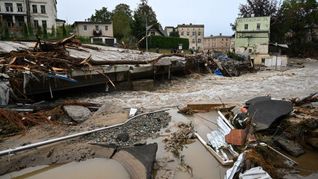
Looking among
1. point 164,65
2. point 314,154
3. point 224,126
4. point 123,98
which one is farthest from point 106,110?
point 164,65

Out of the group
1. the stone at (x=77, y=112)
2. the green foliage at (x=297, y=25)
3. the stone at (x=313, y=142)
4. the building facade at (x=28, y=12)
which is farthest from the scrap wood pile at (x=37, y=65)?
the green foliage at (x=297, y=25)

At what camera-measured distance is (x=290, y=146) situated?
18.4ft

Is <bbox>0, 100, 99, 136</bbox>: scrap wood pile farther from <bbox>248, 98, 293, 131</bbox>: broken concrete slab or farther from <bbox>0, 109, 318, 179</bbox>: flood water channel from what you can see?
<bbox>248, 98, 293, 131</bbox>: broken concrete slab

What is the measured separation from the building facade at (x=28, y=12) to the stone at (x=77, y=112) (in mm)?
33100

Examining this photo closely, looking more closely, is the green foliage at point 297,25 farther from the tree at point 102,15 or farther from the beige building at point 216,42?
the tree at point 102,15

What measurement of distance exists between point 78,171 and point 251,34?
130ft

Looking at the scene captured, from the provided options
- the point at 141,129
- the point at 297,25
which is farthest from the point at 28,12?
the point at 297,25

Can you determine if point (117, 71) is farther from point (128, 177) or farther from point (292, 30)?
point (292, 30)

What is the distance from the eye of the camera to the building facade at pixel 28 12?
36938mm

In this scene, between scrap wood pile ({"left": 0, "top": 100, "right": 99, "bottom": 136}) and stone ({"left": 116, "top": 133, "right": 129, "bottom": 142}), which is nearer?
stone ({"left": 116, "top": 133, "right": 129, "bottom": 142})

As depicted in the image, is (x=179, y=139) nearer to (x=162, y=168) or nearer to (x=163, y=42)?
(x=162, y=168)

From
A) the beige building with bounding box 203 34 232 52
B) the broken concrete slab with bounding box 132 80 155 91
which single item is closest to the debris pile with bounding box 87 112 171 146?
the broken concrete slab with bounding box 132 80 155 91

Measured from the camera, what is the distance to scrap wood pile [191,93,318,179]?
182 inches

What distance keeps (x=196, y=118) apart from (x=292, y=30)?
41961mm
